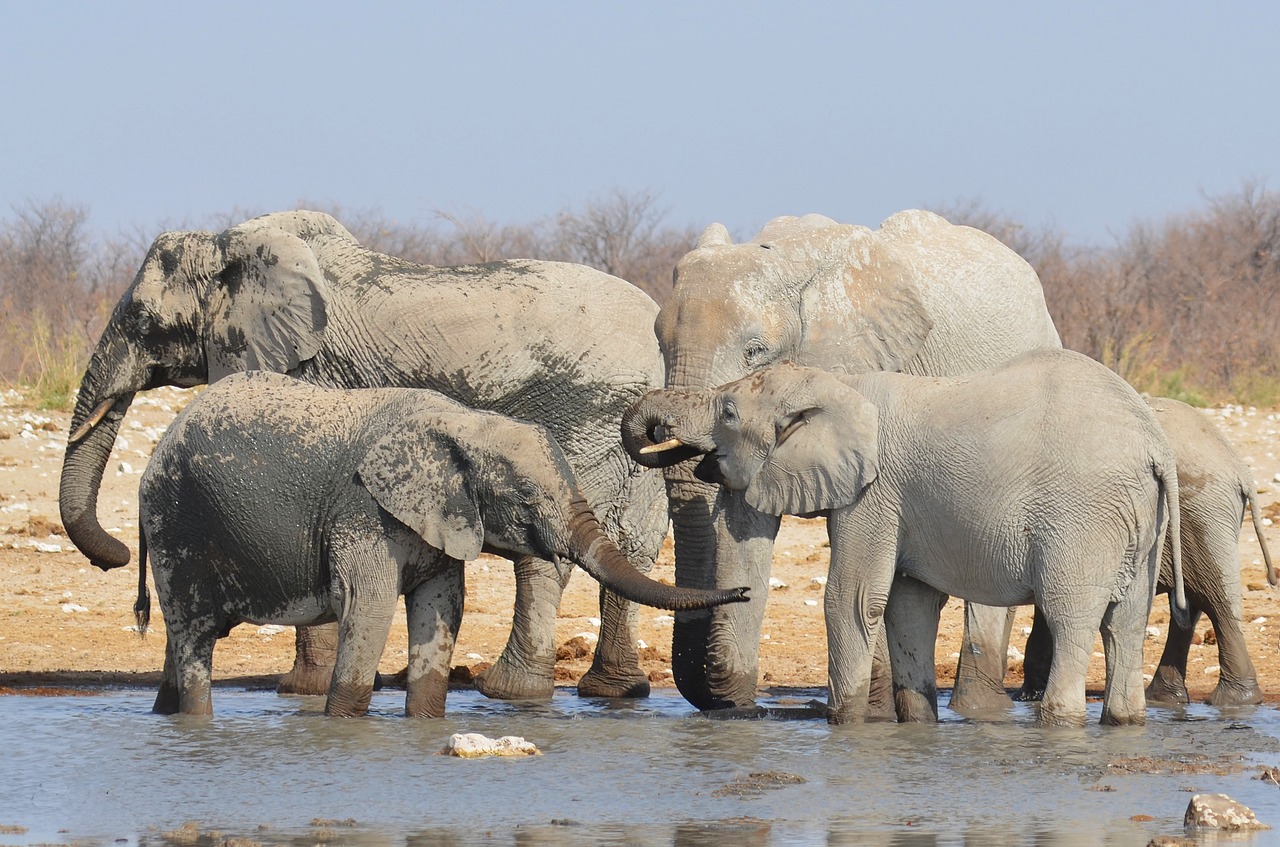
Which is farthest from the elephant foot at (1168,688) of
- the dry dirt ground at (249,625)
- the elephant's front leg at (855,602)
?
the elephant's front leg at (855,602)

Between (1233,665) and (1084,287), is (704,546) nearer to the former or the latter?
(1233,665)

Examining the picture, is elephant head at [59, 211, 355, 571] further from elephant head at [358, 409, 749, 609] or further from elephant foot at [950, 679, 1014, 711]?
elephant foot at [950, 679, 1014, 711]

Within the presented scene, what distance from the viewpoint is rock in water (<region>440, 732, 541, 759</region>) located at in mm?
6965

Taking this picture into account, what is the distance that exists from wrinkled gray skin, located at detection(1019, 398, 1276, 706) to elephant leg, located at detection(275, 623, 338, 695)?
295 cm

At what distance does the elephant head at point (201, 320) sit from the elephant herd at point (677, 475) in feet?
0.04

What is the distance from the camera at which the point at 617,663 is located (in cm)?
917

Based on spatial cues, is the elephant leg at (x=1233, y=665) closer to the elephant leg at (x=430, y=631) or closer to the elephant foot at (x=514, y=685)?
the elephant foot at (x=514, y=685)

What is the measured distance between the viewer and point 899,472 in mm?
7602

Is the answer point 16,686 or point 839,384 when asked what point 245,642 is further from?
point 839,384

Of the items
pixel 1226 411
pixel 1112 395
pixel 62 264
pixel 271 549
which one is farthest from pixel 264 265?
pixel 62 264

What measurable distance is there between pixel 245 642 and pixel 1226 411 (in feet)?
30.2

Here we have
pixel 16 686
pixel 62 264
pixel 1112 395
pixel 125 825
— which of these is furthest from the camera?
pixel 62 264

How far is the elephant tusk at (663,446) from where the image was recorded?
779 cm

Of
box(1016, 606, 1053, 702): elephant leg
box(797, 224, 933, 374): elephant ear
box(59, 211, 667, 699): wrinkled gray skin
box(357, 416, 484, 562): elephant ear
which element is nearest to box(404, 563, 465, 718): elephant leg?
box(357, 416, 484, 562): elephant ear
